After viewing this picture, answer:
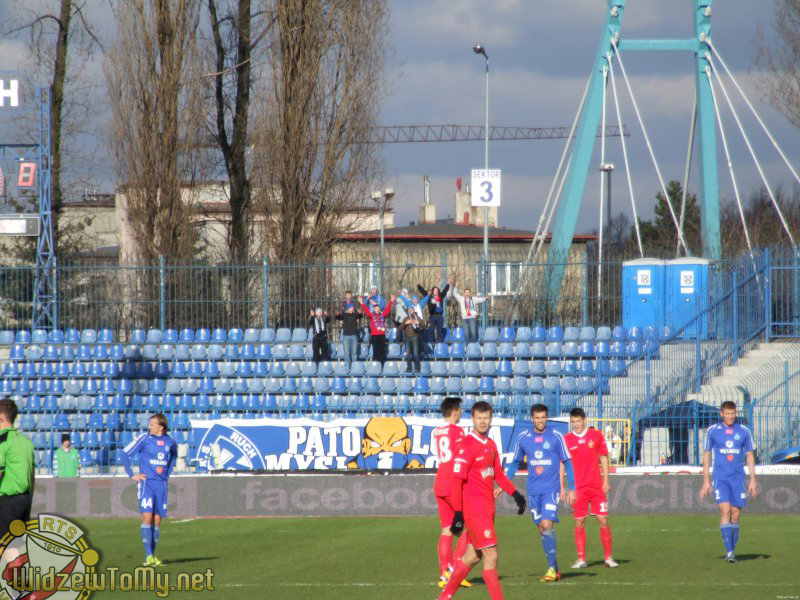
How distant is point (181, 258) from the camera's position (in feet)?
102

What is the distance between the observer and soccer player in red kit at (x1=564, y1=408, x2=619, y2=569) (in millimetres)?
12453

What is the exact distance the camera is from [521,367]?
2495cm

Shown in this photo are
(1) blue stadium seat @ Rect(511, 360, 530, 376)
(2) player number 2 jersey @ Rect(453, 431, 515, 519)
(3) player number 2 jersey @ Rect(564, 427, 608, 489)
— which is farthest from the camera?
(1) blue stadium seat @ Rect(511, 360, 530, 376)

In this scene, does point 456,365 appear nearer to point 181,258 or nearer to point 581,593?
point 181,258

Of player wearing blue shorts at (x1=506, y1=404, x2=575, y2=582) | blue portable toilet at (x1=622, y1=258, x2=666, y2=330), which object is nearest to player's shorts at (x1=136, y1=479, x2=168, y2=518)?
player wearing blue shorts at (x1=506, y1=404, x2=575, y2=582)

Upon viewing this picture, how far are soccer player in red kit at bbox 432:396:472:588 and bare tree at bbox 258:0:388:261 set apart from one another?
20.8 m

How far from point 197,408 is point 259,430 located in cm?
321

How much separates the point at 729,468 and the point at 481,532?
4589mm

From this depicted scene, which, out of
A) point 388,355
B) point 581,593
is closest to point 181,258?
point 388,355

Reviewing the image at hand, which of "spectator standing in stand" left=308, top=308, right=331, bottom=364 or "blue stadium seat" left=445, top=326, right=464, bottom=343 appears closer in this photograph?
"spectator standing in stand" left=308, top=308, right=331, bottom=364

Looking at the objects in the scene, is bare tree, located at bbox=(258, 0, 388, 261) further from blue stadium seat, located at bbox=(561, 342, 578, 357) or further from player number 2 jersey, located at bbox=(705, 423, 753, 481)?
player number 2 jersey, located at bbox=(705, 423, 753, 481)

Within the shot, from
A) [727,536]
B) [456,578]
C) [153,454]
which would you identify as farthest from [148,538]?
[727,536]

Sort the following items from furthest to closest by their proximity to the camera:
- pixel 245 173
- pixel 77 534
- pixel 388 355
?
pixel 245 173 → pixel 388 355 → pixel 77 534

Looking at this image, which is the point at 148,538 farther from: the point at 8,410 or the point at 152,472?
the point at 8,410
